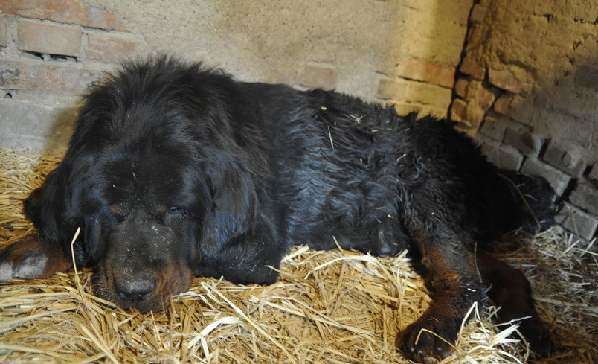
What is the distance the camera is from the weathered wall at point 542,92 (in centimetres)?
338

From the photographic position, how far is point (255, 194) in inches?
96.7

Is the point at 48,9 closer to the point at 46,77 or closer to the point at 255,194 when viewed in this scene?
the point at 46,77

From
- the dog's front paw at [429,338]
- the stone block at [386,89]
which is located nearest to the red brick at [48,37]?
the stone block at [386,89]

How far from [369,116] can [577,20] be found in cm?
166

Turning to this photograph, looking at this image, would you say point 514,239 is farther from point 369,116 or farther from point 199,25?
point 199,25

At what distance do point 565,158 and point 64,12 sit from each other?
383 centimetres

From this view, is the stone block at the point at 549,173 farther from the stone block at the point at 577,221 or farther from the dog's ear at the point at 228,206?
the dog's ear at the point at 228,206

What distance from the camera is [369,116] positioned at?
326 cm

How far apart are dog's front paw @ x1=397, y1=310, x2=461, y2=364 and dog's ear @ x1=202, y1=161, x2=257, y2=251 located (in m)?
0.98

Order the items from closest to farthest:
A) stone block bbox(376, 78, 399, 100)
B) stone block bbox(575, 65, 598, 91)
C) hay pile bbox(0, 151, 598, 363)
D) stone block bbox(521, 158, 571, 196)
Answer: hay pile bbox(0, 151, 598, 363) → stone block bbox(575, 65, 598, 91) → stone block bbox(521, 158, 571, 196) → stone block bbox(376, 78, 399, 100)

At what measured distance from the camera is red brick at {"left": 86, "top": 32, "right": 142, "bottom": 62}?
348 centimetres

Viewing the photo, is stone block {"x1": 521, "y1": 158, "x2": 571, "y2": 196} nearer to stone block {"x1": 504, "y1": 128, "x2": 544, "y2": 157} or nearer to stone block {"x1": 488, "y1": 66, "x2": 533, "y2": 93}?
stone block {"x1": 504, "y1": 128, "x2": 544, "y2": 157}

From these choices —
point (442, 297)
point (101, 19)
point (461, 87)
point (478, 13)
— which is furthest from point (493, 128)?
point (101, 19)

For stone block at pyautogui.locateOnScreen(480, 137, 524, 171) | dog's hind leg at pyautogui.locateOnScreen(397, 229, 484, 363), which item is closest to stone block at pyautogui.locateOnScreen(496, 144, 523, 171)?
stone block at pyautogui.locateOnScreen(480, 137, 524, 171)
